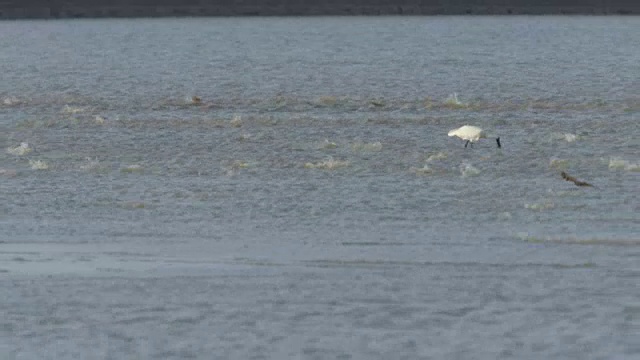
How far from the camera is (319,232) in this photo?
19.1 m

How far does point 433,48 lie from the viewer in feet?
344

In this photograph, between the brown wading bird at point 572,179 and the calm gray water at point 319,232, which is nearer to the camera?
the calm gray water at point 319,232

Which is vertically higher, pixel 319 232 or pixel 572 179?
pixel 319 232

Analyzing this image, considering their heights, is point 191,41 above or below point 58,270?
below

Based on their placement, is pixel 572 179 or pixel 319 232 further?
pixel 572 179

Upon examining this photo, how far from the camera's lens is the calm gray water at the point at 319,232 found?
1382cm

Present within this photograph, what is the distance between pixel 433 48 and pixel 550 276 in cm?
8939

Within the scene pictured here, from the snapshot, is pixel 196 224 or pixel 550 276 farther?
pixel 196 224

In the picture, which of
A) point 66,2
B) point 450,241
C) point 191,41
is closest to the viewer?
point 450,241

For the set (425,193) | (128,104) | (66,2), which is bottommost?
(66,2)

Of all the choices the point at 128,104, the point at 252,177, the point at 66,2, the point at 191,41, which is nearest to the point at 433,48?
the point at 191,41

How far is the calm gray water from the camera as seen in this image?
1382cm

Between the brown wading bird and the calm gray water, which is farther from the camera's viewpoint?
the brown wading bird

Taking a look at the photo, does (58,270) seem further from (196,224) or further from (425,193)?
(425,193)
